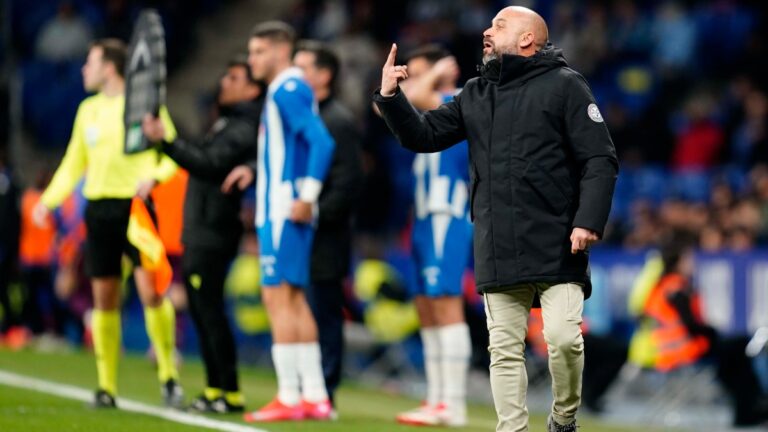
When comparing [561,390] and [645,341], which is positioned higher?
[561,390]

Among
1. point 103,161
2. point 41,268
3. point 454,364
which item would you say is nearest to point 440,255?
point 454,364

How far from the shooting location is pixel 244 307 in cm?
1648

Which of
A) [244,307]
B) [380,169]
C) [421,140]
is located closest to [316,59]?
[421,140]

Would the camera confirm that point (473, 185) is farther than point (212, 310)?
No

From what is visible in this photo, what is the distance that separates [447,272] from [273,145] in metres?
1.38

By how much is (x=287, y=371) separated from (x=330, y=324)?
0.98 meters

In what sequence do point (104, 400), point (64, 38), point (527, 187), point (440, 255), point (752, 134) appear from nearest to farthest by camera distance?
point (527, 187) < point (104, 400) < point (440, 255) < point (752, 134) < point (64, 38)

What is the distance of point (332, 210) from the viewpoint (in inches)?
384

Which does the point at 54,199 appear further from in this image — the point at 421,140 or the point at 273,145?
the point at 421,140

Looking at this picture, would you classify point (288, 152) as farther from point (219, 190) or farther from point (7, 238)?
point (7, 238)

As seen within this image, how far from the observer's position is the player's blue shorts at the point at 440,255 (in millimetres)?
9719

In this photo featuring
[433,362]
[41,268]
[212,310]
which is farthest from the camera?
[41,268]

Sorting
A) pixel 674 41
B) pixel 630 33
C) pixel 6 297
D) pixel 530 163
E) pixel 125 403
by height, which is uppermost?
pixel 530 163

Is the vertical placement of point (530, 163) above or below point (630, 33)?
above
